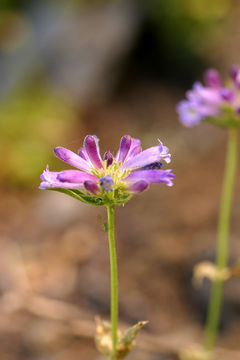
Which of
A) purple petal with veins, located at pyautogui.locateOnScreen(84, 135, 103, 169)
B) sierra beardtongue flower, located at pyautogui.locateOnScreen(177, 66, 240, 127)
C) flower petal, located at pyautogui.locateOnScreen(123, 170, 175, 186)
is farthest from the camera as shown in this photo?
sierra beardtongue flower, located at pyautogui.locateOnScreen(177, 66, 240, 127)

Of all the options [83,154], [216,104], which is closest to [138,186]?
[83,154]

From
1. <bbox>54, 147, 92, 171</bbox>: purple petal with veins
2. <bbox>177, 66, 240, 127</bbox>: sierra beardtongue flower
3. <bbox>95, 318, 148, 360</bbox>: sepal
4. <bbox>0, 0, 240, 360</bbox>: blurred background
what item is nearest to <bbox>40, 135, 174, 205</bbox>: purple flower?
A: <bbox>54, 147, 92, 171</bbox>: purple petal with veins

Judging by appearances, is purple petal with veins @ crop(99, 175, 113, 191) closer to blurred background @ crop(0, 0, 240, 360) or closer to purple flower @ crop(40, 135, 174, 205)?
Answer: purple flower @ crop(40, 135, 174, 205)

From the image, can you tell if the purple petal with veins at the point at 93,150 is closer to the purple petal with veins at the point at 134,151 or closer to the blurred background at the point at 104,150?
the purple petal with veins at the point at 134,151

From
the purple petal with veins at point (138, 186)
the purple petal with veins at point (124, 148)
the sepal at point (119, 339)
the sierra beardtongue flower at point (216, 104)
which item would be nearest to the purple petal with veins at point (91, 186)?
the purple petal with veins at point (138, 186)

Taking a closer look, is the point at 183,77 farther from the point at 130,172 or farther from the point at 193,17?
the point at 130,172

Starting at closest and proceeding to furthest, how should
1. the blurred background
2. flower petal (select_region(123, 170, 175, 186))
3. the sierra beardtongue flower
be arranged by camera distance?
flower petal (select_region(123, 170, 175, 186)) → the sierra beardtongue flower → the blurred background
